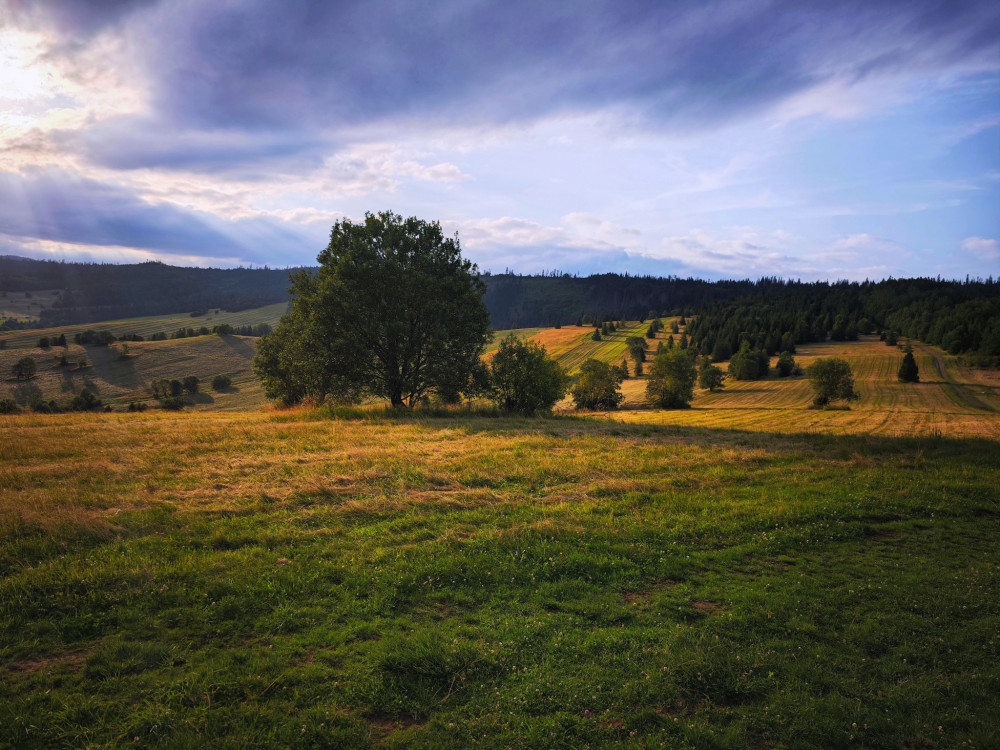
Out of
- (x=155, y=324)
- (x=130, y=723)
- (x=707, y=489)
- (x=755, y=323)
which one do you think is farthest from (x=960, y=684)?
(x=155, y=324)

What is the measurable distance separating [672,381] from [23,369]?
13104cm

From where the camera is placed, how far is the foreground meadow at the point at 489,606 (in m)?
5.05

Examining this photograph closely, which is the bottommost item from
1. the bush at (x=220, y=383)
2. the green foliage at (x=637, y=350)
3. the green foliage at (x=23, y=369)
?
the bush at (x=220, y=383)

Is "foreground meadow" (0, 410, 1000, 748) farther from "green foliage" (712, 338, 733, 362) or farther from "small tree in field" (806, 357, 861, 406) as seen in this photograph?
"green foliage" (712, 338, 733, 362)

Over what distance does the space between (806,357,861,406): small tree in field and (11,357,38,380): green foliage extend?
155 meters

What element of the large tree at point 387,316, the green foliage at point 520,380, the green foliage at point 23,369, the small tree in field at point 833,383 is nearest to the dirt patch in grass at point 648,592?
the large tree at point 387,316

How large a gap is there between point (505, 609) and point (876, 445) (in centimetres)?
1803

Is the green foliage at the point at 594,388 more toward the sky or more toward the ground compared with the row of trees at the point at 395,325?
more toward the ground

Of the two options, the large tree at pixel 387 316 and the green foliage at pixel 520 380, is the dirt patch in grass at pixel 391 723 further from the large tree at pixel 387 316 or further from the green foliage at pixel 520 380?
the green foliage at pixel 520 380

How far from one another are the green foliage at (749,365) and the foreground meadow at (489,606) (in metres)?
112

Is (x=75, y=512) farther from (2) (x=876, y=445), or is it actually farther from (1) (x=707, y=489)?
(2) (x=876, y=445)

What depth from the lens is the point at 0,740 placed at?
4.45 metres

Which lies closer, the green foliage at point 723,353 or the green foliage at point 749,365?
the green foliage at point 749,365

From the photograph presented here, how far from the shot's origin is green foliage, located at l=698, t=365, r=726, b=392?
352 ft
